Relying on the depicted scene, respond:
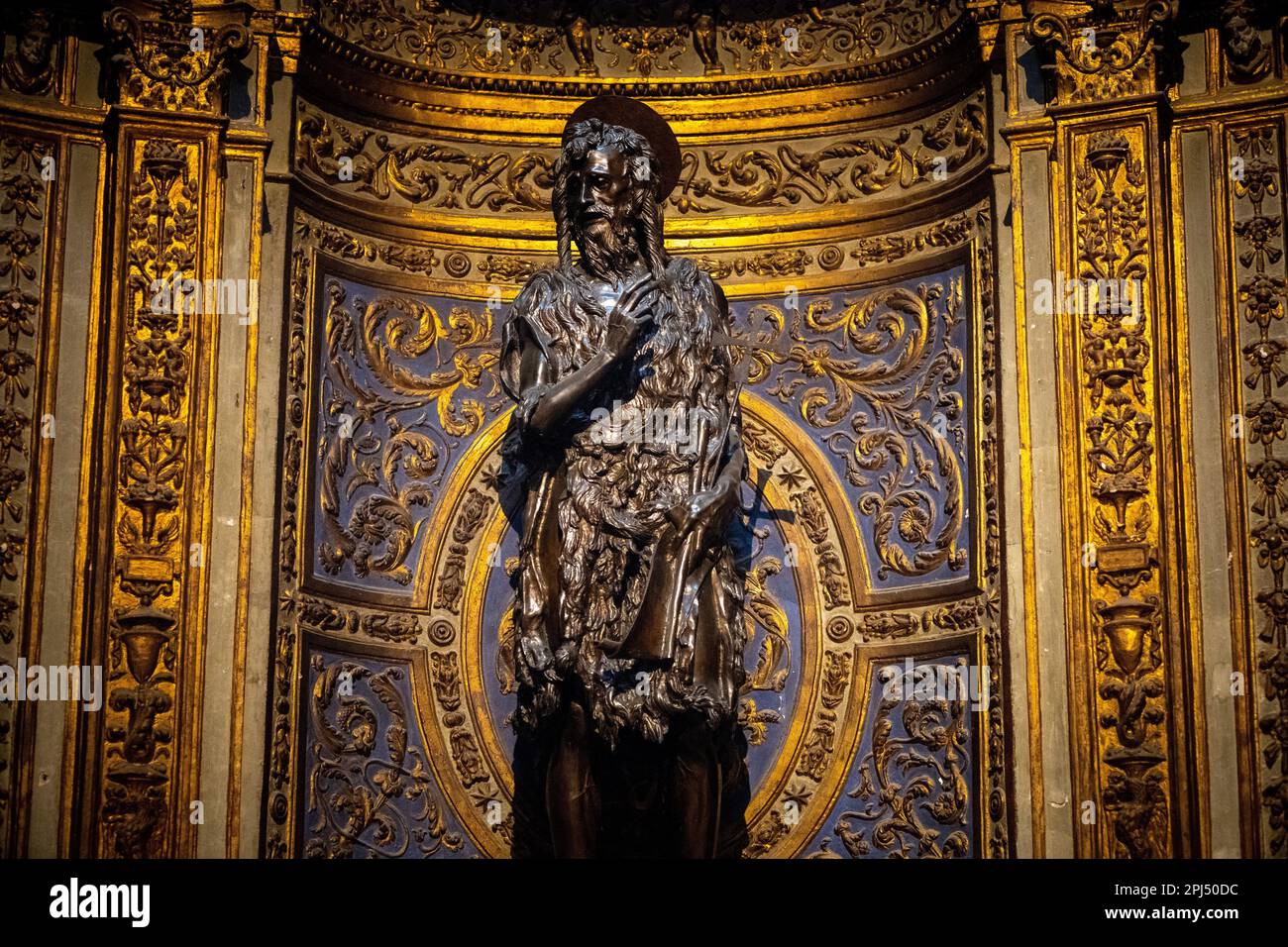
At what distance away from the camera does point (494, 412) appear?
370 inches

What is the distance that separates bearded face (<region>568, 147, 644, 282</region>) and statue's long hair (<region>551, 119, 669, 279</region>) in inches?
0.7

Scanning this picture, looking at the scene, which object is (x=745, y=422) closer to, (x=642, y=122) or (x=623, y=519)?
(x=642, y=122)

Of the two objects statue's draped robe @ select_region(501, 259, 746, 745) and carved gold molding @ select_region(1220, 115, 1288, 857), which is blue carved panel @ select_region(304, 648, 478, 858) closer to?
statue's draped robe @ select_region(501, 259, 746, 745)

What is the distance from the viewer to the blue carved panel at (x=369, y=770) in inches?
342

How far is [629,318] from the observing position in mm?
8266

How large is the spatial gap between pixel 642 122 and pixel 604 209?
57cm

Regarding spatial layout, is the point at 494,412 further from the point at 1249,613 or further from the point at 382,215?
the point at 1249,613

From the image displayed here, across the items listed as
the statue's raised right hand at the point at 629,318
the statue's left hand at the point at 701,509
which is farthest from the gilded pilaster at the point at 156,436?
the statue's left hand at the point at 701,509

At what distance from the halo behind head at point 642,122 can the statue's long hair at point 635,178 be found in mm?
228

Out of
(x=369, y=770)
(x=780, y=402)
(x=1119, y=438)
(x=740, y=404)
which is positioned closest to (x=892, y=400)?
(x=780, y=402)

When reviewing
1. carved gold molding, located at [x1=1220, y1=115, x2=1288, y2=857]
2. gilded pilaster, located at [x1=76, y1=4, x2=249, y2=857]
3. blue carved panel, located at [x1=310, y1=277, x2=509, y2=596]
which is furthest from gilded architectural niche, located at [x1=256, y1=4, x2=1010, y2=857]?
carved gold molding, located at [x1=1220, y1=115, x2=1288, y2=857]

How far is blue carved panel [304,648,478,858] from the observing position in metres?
8.69

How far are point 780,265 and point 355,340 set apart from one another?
1.72 meters
